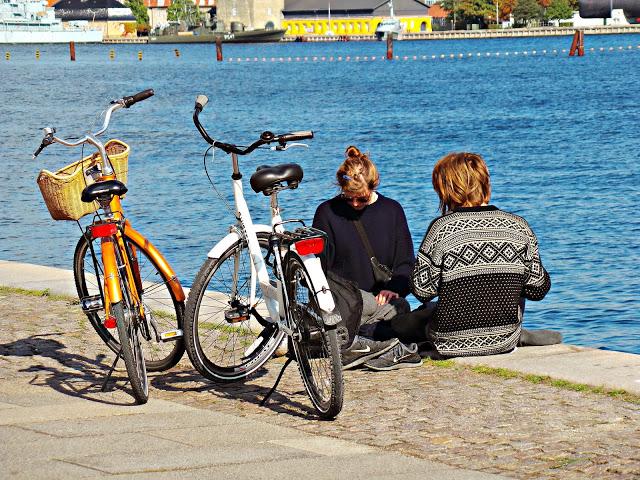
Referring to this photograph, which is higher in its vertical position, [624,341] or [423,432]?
[423,432]

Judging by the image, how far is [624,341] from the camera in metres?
12.2

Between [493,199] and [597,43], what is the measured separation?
128341mm

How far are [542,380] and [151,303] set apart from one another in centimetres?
257

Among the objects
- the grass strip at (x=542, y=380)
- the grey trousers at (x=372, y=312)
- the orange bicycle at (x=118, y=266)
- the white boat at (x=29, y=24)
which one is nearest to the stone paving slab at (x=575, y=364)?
the grass strip at (x=542, y=380)

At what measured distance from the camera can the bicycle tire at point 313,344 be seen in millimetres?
6008

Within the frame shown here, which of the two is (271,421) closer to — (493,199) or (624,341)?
(624,341)

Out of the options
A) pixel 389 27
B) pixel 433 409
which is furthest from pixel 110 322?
pixel 389 27

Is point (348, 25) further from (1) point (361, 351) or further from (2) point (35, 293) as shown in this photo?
(1) point (361, 351)

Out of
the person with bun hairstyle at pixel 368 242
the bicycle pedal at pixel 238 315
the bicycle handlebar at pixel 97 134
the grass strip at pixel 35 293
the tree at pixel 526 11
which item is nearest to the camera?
the bicycle handlebar at pixel 97 134

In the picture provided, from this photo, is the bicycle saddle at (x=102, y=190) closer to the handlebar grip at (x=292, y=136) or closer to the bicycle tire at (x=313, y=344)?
the handlebar grip at (x=292, y=136)

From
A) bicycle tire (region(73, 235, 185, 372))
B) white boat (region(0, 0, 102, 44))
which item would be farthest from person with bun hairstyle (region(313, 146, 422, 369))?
white boat (region(0, 0, 102, 44))

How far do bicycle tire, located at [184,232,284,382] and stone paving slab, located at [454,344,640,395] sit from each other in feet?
3.86

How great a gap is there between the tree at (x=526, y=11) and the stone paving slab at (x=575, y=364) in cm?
18133

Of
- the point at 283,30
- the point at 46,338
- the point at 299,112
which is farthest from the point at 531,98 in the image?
the point at 283,30
